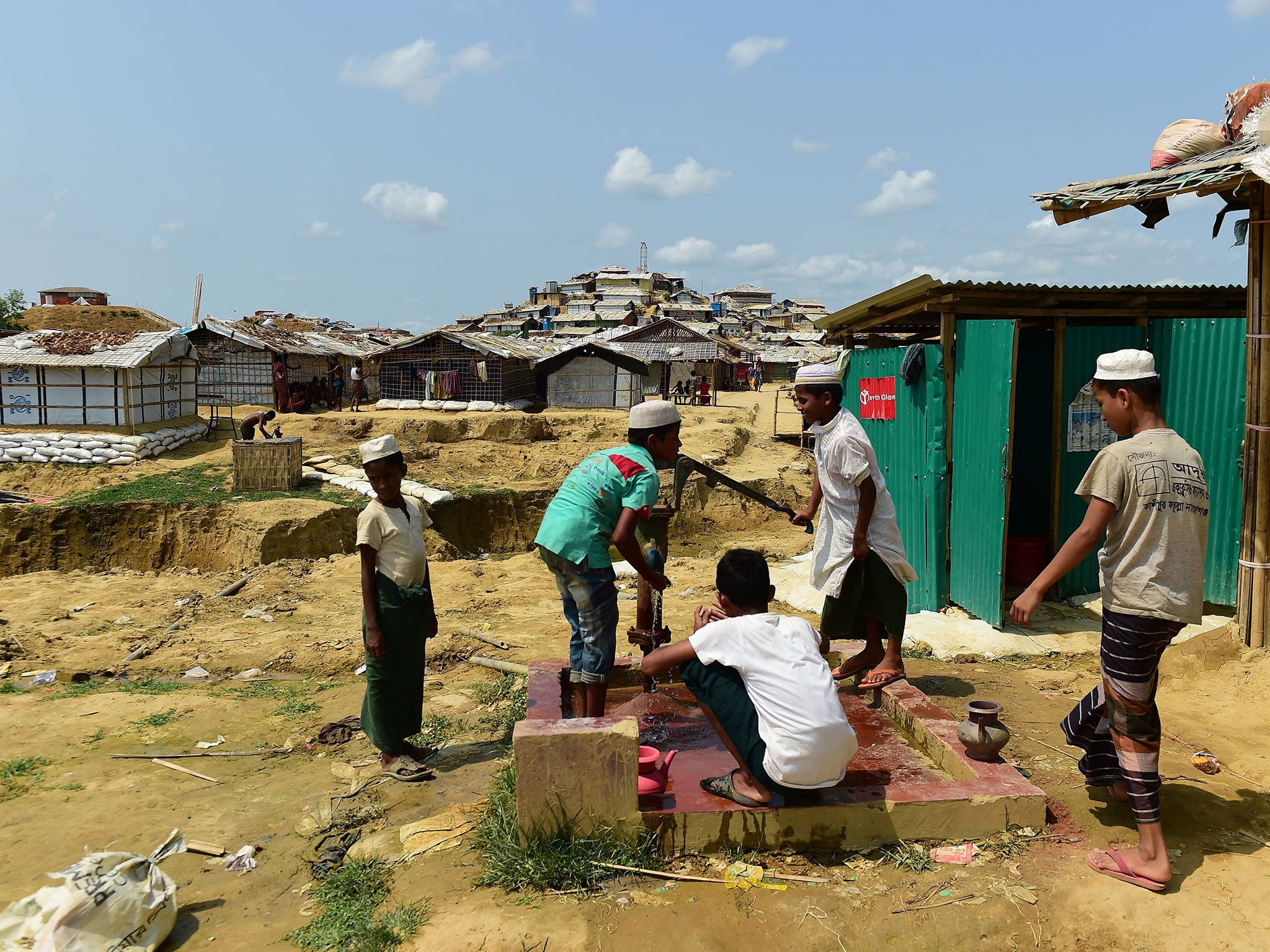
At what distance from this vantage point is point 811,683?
9.80 ft

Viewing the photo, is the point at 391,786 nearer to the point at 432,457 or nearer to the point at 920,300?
the point at 920,300

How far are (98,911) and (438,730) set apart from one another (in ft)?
7.75

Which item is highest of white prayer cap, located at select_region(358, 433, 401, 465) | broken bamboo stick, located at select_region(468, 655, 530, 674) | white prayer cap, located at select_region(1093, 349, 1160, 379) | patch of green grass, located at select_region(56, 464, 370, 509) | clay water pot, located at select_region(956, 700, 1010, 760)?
white prayer cap, located at select_region(1093, 349, 1160, 379)

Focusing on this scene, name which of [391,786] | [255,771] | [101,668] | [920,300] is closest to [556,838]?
[391,786]

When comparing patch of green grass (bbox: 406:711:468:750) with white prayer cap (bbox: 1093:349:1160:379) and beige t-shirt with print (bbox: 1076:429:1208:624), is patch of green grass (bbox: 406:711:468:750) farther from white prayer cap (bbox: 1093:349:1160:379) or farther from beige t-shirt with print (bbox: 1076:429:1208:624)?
white prayer cap (bbox: 1093:349:1160:379)

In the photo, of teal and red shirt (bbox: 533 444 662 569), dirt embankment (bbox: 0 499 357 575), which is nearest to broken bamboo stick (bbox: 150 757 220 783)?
teal and red shirt (bbox: 533 444 662 569)

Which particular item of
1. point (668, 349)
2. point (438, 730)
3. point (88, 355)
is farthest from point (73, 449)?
point (668, 349)

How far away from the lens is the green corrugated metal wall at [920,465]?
263 inches

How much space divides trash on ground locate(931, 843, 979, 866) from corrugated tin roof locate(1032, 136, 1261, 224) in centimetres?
381

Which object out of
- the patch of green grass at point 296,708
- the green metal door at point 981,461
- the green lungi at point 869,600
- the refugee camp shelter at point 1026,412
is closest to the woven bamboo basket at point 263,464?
the patch of green grass at point 296,708

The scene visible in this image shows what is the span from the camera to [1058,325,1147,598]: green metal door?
6.55 m

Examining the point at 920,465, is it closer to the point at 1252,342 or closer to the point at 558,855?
the point at 1252,342

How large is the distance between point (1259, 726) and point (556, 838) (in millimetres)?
3603

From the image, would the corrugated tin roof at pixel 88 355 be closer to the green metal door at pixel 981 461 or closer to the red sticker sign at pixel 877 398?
the red sticker sign at pixel 877 398
